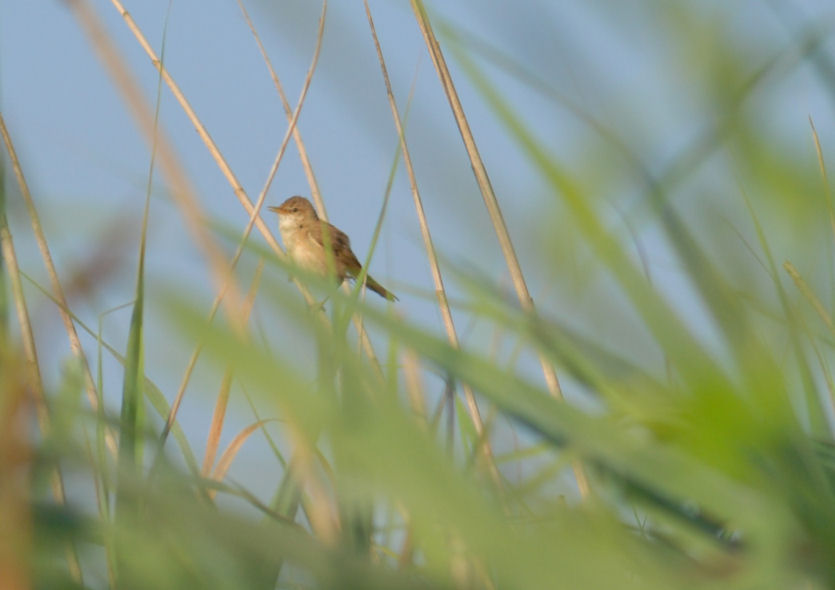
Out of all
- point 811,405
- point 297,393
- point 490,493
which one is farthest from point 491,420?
point 297,393

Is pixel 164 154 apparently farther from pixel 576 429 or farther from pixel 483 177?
pixel 483 177

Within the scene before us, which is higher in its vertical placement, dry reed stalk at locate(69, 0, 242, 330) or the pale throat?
the pale throat

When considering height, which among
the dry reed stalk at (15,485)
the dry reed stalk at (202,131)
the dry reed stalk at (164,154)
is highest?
the dry reed stalk at (202,131)

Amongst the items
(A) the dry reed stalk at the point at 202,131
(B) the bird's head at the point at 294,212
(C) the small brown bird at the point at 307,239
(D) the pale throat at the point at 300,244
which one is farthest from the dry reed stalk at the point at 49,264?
(B) the bird's head at the point at 294,212

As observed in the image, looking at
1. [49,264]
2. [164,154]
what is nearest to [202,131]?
[49,264]

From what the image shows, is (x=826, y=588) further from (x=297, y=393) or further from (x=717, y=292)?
(x=297, y=393)

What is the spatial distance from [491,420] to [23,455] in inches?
24.4

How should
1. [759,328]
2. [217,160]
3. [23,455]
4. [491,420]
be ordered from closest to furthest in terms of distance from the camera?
[23,455] < [759,328] < [491,420] < [217,160]

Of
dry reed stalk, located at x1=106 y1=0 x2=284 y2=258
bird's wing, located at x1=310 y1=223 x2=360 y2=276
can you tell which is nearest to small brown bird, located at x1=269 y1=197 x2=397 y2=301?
bird's wing, located at x1=310 y1=223 x2=360 y2=276

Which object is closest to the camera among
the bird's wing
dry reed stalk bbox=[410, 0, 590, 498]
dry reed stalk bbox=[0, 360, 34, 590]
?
dry reed stalk bbox=[0, 360, 34, 590]

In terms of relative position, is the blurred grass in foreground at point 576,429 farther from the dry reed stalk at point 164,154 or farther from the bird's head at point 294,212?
the bird's head at point 294,212

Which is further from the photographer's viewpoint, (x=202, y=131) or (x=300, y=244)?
(x=300, y=244)

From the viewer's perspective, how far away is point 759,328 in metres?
0.93

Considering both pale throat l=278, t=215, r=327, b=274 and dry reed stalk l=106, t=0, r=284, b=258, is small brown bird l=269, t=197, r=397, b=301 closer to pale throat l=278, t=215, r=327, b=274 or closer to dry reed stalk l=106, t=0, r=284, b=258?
pale throat l=278, t=215, r=327, b=274
